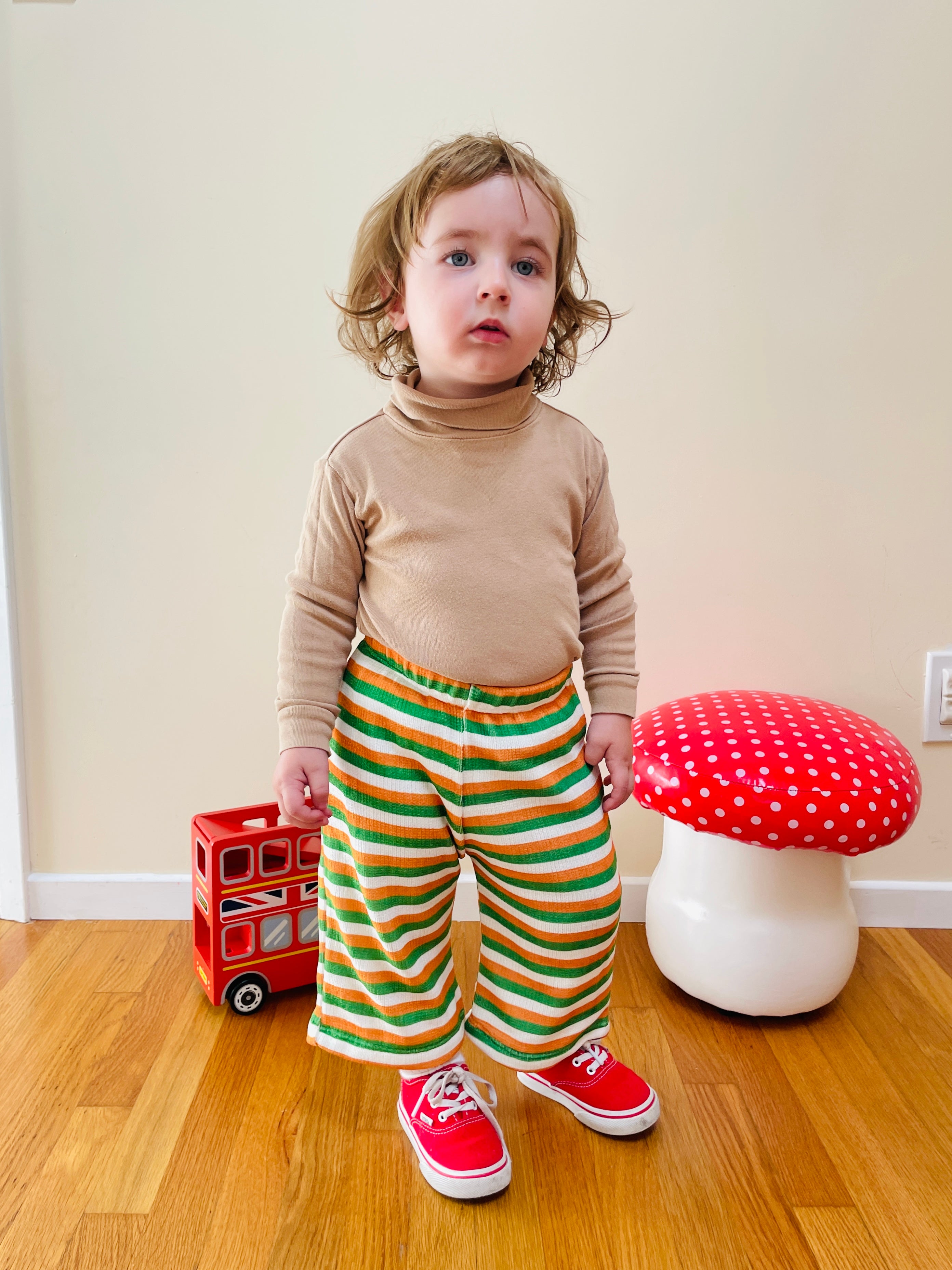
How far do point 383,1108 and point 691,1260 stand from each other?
0.34 m

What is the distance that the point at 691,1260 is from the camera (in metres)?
0.78

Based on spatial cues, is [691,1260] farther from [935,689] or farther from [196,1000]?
[935,689]

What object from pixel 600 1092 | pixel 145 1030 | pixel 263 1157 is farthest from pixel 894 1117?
pixel 145 1030

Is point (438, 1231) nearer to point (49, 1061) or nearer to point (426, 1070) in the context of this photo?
point (426, 1070)

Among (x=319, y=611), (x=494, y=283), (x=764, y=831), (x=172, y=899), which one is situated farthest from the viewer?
(x=172, y=899)

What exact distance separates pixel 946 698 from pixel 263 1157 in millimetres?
1070

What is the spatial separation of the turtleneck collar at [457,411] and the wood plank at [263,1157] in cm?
71

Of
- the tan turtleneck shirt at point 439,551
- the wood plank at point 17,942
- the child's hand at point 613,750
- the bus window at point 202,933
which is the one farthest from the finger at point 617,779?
the wood plank at point 17,942

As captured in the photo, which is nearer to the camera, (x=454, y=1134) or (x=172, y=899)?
(x=454, y=1134)

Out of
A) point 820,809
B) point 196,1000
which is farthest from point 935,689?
point 196,1000

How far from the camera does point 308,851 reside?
121 cm

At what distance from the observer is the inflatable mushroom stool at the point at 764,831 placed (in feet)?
3.36

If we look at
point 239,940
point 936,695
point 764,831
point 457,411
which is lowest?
point 239,940

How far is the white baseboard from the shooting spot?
1391mm
